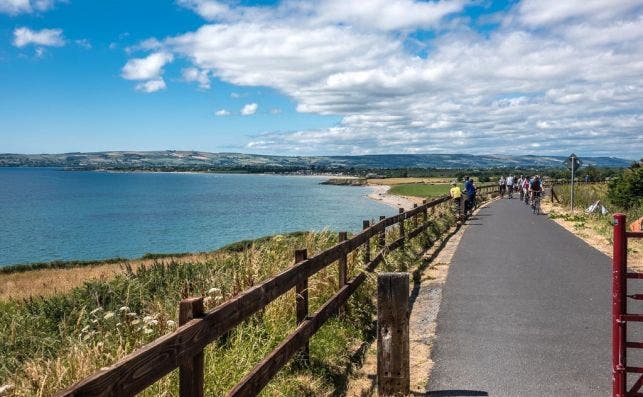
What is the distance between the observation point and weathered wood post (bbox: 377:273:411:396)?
5.50 meters

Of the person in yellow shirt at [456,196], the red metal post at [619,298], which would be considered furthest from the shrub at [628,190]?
the red metal post at [619,298]

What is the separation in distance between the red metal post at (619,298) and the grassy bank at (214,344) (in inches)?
97.7

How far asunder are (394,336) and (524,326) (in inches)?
126

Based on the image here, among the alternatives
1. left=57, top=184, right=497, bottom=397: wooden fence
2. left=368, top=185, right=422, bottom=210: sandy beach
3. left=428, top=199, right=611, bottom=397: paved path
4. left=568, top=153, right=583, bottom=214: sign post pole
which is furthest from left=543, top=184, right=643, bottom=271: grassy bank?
left=368, top=185, right=422, bottom=210: sandy beach

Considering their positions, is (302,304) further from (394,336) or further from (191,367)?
(191,367)

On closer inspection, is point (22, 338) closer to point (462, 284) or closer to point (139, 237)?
point (462, 284)

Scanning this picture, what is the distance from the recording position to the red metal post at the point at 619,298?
4793mm

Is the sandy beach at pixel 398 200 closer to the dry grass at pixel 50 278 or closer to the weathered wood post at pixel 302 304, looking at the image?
the dry grass at pixel 50 278

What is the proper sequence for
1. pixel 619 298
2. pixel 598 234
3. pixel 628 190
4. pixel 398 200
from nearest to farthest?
pixel 619 298 < pixel 598 234 < pixel 628 190 < pixel 398 200

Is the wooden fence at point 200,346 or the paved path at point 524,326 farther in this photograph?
the paved path at point 524,326

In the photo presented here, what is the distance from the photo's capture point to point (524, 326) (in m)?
7.97

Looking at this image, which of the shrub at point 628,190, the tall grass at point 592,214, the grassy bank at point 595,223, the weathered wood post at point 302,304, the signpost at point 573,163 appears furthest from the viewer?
the shrub at point 628,190

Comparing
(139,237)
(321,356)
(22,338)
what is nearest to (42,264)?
(139,237)

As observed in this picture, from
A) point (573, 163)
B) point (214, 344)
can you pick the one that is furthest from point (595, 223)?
point (214, 344)
